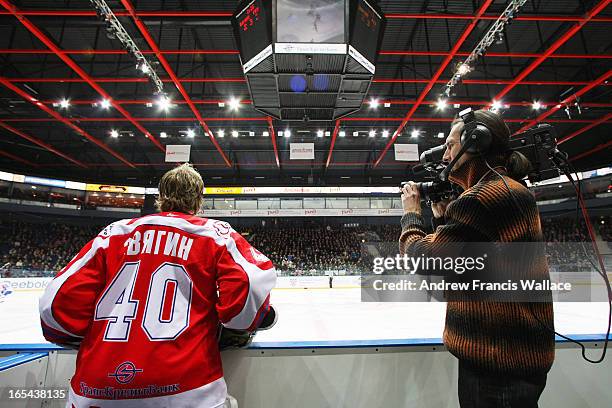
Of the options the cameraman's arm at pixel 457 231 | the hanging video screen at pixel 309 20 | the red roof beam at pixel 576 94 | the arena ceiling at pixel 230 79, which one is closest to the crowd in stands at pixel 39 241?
the arena ceiling at pixel 230 79

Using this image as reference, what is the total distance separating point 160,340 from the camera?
87 centimetres

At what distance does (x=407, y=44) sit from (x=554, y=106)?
5.23 metres

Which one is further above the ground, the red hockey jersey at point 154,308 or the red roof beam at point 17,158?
the red roof beam at point 17,158

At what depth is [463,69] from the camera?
707cm

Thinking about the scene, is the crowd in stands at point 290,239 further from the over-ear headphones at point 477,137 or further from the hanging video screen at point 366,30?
the over-ear headphones at point 477,137

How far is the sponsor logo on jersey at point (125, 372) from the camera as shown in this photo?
2.73 feet

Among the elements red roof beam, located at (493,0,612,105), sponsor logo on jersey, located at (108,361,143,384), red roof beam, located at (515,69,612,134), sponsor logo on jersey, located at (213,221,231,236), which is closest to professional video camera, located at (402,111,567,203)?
sponsor logo on jersey, located at (213,221,231,236)

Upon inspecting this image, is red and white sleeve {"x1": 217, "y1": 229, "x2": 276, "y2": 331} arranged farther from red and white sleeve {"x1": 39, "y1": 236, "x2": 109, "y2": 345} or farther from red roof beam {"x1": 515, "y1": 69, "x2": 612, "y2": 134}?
red roof beam {"x1": 515, "y1": 69, "x2": 612, "y2": 134}

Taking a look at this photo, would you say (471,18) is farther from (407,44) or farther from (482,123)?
(482,123)

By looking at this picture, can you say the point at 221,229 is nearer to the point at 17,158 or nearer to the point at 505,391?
the point at 505,391

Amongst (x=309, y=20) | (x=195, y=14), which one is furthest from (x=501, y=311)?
(x=195, y=14)

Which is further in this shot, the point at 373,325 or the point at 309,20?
the point at 309,20

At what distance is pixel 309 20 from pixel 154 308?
2.77m

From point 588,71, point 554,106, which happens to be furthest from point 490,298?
point 554,106
